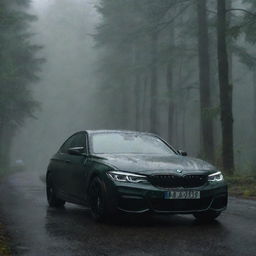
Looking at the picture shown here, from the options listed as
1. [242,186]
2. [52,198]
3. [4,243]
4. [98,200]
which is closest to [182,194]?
[98,200]

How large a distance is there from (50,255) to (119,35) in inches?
1540

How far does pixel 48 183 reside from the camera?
11.8 m

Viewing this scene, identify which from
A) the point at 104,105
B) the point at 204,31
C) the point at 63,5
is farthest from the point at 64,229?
the point at 63,5

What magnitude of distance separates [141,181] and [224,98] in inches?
482

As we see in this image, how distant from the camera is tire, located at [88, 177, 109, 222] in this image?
8391 millimetres

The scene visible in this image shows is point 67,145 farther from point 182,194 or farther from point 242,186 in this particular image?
point 242,186

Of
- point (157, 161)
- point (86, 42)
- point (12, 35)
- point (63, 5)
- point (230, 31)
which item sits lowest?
point (157, 161)

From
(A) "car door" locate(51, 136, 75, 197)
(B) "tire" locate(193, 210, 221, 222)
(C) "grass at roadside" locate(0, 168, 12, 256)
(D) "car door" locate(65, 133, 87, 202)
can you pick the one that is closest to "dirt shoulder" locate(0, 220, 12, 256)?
(C) "grass at roadside" locate(0, 168, 12, 256)

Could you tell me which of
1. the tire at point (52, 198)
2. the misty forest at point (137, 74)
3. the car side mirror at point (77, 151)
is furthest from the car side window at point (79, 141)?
the misty forest at point (137, 74)

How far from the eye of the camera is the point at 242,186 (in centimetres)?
1667

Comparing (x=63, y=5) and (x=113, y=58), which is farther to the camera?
(x=63, y=5)

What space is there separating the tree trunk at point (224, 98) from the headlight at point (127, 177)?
11949 millimetres

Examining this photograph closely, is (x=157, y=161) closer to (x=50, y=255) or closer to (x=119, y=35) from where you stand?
(x=50, y=255)

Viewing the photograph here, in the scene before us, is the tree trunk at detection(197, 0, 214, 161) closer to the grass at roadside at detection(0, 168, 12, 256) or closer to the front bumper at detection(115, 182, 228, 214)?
the front bumper at detection(115, 182, 228, 214)
